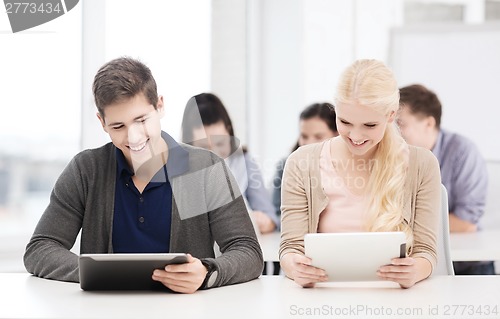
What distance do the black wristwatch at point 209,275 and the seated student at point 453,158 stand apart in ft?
6.38

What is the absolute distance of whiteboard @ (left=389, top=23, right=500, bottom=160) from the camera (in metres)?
4.88

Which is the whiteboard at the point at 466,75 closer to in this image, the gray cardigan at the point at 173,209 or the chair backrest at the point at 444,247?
the chair backrest at the point at 444,247

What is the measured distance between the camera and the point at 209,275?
6.18ft

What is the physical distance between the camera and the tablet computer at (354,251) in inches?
71.4

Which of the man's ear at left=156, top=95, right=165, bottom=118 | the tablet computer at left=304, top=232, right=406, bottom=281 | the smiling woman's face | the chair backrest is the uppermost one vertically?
the man's ear at left=156, top=95, right=165, bottom=118

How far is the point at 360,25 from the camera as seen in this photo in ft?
17.4

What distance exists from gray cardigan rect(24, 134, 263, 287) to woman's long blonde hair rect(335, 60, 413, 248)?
0.36m

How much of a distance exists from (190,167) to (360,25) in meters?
3.40

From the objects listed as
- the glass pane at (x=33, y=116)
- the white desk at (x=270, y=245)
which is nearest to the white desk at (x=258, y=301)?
the white desk at (x=270, y=245)

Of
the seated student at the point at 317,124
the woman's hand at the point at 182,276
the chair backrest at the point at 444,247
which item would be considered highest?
the seated student at the point at 317,124

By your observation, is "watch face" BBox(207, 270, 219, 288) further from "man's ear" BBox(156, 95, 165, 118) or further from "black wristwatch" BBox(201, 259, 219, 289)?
"man's ear" BBox(156, 95, 165, 118)

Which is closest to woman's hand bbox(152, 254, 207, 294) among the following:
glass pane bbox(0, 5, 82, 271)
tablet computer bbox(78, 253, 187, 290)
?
tablet computer bbox(78, 253, 187, 290)

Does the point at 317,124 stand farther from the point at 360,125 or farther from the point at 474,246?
the point at 360,125

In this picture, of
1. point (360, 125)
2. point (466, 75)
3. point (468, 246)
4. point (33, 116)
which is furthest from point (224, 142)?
point (466, 75)
